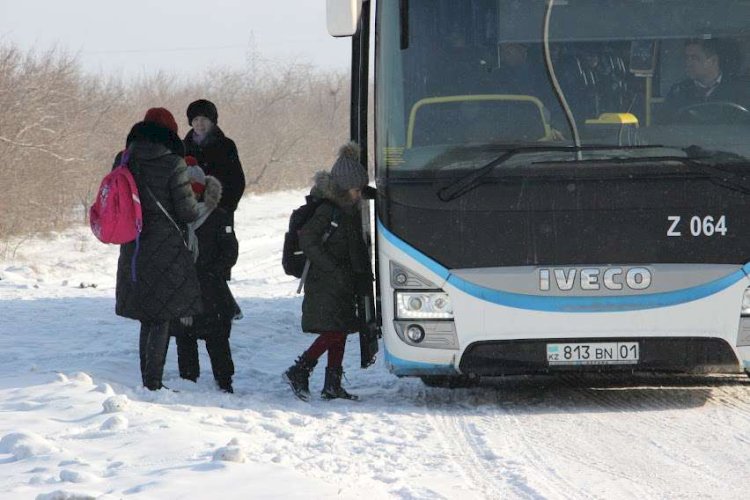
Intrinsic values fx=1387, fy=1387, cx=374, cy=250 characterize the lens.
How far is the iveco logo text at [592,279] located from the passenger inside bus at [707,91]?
37.3 inches

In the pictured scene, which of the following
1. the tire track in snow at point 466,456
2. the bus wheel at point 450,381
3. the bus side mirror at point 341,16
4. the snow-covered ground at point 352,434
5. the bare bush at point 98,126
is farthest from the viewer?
the bare bush at point 98,126

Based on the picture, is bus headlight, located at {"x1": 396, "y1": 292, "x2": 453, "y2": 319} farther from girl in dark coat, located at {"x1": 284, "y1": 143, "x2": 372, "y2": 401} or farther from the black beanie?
the black beanie

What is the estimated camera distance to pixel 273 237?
27.9m

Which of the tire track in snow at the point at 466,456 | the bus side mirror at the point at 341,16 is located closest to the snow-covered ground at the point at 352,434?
the tire track in snow at the point at 466,456

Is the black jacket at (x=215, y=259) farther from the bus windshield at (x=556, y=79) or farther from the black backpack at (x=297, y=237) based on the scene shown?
the bus windshield at (x=556, y=79)

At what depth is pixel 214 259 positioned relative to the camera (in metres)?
9.13

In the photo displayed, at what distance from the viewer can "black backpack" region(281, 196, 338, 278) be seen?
29.0ft

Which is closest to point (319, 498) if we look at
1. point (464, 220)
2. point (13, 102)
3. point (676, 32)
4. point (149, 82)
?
point (464, 220)

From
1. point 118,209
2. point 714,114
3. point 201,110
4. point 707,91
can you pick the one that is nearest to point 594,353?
point 714,114

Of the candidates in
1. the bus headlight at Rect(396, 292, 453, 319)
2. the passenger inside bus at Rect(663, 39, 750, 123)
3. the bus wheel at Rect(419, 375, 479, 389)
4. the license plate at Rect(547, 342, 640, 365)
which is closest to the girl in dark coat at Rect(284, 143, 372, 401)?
the bus wheel at Rect(419, 375, 479, 389)

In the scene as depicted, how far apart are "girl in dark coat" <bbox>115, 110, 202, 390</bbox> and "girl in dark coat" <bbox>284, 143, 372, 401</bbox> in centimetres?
Result: 83

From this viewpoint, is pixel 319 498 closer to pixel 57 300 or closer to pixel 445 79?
pixel 445 79

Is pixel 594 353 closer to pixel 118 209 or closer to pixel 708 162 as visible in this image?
pixel 708 162

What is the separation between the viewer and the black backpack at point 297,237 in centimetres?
885
